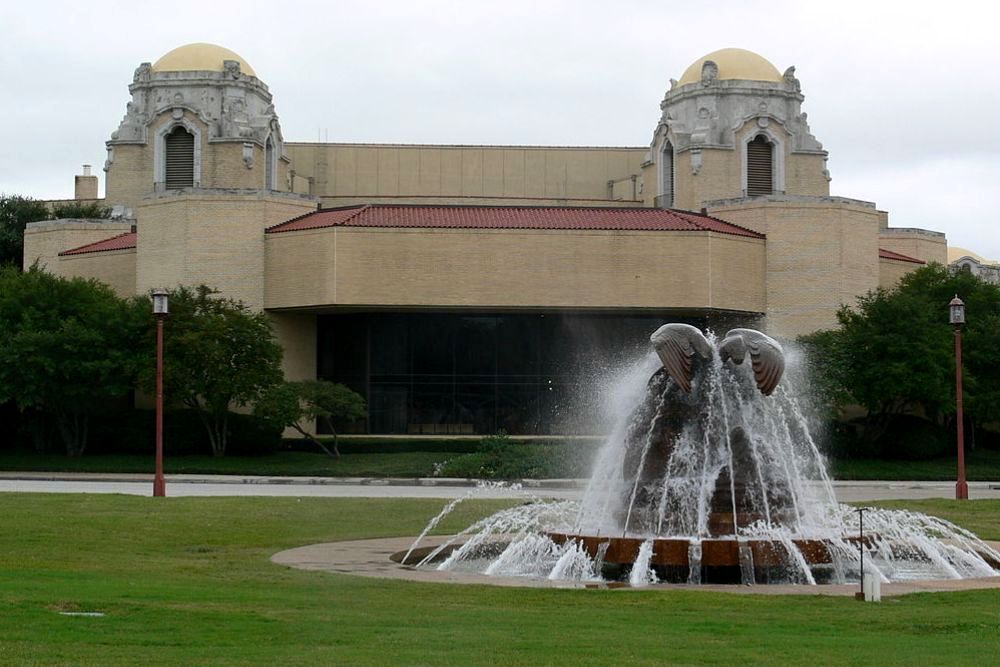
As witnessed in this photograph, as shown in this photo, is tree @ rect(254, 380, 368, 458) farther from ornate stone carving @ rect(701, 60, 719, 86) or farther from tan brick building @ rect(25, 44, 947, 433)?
ornate stone carving @ rect(701, 60, 719, 86)

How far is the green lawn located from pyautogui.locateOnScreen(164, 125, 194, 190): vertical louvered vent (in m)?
48.4

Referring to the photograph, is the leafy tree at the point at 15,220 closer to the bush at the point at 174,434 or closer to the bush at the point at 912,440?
the bush at the point at 174,434

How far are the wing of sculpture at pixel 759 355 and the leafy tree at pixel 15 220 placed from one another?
5506 cm

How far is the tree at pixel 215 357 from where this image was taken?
52750 mm

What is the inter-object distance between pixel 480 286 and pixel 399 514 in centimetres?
2847

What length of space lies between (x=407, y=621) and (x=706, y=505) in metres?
6.87

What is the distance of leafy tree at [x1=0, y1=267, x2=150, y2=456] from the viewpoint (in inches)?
2093

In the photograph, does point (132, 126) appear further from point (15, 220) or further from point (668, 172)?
point (668, 172)

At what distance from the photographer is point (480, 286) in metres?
57.4

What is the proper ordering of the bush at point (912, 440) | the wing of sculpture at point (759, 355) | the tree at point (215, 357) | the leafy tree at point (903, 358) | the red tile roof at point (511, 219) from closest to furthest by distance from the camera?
the wing of sculpture at point (759, 355), the tree at point (215, 357), the leafy tree at point (903, 358), the bush at point (912, 440), the red tile roof at point (511, 219)

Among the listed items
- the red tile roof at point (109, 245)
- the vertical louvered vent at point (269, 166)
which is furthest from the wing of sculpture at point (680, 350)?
the vertical louvered vent at point (269, 166)

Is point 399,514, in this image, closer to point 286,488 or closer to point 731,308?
point 286,488

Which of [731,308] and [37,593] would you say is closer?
[37,593]

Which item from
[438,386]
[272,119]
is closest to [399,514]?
[438,386]
